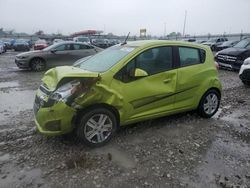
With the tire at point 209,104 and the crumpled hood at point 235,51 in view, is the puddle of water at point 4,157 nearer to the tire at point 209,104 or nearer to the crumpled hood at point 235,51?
the tire at point 209,104

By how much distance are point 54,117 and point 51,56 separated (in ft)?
33.8

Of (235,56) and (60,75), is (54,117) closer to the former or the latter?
(60,75)

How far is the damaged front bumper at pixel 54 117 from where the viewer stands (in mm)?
4059

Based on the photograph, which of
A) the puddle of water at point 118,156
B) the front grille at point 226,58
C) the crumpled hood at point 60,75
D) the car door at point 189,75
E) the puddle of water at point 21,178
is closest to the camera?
the puddle of water at point 21,178

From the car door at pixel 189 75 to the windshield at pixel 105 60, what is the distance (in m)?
1.18

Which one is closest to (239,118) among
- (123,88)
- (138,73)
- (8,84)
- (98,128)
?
(138,73)

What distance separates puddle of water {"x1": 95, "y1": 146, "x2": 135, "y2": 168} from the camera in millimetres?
3982

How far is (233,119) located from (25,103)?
5.39 m

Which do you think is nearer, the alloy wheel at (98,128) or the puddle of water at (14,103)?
the alloy wheel at (98,128)

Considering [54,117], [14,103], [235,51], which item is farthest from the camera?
[235,51]

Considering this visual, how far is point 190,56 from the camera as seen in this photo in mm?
5574

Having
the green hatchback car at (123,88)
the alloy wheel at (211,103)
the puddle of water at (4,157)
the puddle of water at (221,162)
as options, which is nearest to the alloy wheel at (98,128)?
the green hatchback car at (123,88)

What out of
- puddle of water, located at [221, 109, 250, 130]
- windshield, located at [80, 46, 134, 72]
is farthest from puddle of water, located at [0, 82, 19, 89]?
puddle of water, located at [221, 109, 250, 130]

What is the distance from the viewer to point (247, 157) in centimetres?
436
